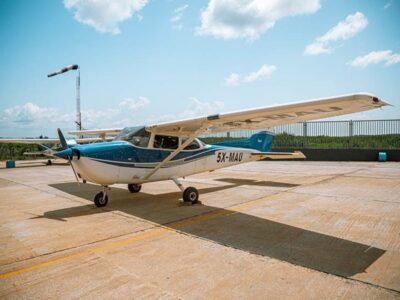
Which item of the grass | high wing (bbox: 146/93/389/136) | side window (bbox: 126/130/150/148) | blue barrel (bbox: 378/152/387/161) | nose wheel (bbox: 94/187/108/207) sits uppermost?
high wing (bbox: 146/93/389/136)

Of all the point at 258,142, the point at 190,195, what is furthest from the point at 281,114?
the point at 258,142

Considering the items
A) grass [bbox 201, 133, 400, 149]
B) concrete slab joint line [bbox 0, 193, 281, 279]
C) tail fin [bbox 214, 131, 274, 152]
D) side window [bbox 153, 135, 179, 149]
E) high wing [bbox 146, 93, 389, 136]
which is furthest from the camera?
grass [bbox 201, 133, 400, 149]

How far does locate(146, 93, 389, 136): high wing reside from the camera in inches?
176

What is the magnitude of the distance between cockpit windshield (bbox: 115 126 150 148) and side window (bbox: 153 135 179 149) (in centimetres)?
28

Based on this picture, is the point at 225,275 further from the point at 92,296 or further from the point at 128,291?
the point at 92,296

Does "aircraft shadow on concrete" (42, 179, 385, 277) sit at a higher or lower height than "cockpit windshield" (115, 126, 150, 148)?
lower

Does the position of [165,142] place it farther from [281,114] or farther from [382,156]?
[382,156]

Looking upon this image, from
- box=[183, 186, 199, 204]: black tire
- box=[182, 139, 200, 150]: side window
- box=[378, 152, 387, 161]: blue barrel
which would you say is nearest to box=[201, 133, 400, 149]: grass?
box=[378, 152, 387, 161]: blue barrel

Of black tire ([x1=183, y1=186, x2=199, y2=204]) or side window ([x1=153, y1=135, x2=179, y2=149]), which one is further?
side window ([x1=153, y1=135, x2=179, y2=149])

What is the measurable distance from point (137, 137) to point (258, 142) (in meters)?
5.81

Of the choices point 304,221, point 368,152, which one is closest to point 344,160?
point 368,152

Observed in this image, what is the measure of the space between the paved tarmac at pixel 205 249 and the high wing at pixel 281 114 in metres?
2.13

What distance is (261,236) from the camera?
187 inches

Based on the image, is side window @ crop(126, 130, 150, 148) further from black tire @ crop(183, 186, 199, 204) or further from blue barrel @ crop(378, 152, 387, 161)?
blue barrel @ crop(378, 152, 387, 161)
